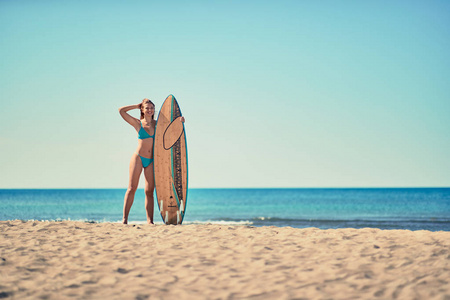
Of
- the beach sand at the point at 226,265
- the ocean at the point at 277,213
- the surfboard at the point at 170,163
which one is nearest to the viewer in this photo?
the beach sand at the point at 226,265

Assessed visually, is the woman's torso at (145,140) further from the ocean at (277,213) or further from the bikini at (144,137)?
the ocean at (277,213)

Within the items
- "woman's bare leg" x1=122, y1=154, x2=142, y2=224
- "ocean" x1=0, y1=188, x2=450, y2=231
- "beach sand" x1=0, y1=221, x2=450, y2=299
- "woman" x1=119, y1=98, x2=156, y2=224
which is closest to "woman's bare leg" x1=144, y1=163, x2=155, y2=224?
"woman" x1=119, y1=98, x2=156, y2=224

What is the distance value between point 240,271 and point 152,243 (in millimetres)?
1486

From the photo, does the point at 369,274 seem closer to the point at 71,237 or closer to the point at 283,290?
the point at 283,290

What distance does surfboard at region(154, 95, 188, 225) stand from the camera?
656cm

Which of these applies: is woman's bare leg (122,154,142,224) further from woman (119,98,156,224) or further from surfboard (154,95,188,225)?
surfboard (154,95,188,225)

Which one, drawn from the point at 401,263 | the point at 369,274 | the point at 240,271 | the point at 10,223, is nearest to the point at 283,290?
the point at 240,271

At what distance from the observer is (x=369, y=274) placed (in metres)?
3.42

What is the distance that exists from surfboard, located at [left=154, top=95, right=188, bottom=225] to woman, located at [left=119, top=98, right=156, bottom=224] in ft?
0.35

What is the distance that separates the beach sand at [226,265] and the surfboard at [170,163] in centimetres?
139

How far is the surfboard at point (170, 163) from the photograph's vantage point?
6.56 m

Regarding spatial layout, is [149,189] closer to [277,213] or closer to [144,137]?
[144,137]

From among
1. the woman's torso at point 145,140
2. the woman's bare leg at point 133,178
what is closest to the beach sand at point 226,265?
Answer: the woman's bare leg at point 133,178

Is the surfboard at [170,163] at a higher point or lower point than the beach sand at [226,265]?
higher
